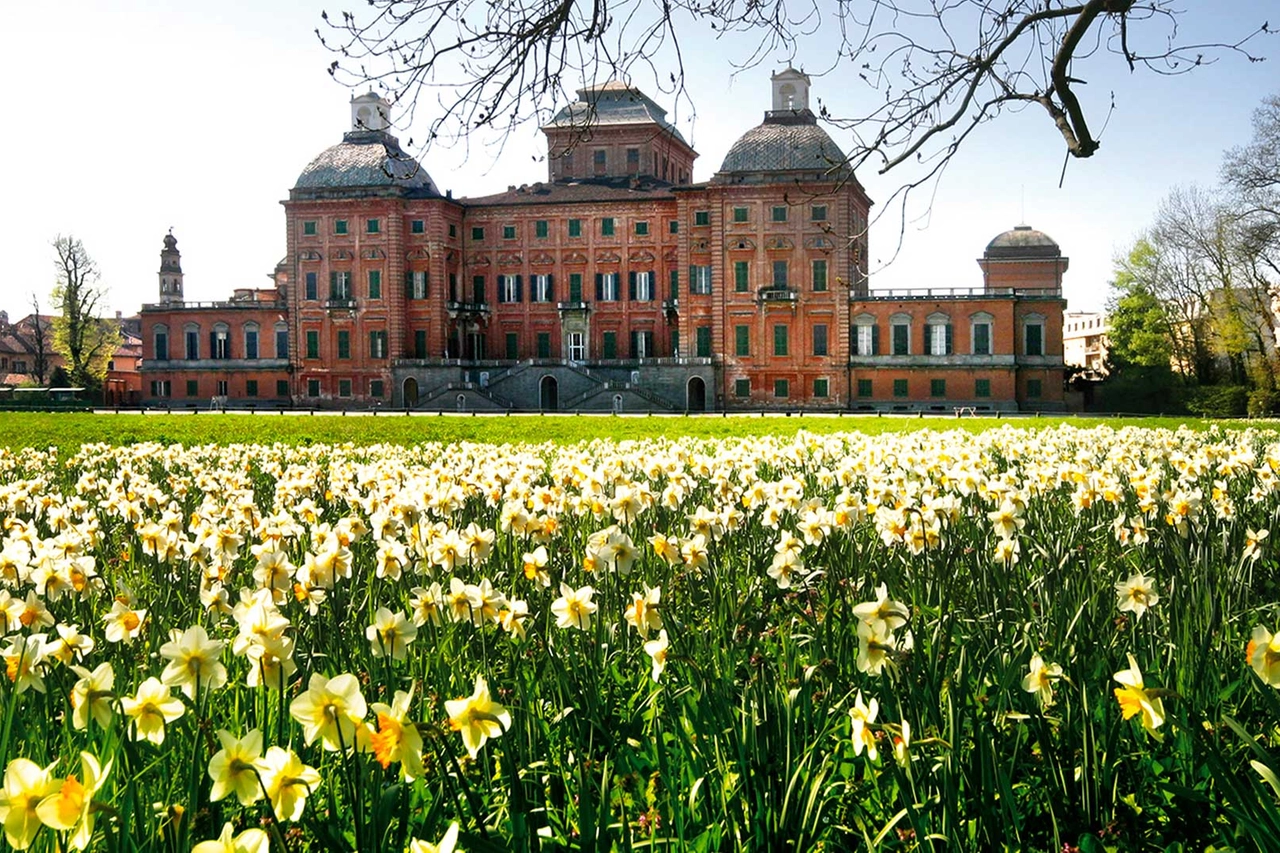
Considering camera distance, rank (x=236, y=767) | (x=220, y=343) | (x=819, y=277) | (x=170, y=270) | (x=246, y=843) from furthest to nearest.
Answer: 1. (x=170, y=270)
2. (x=220, y=343)
3. (x=819, y=277)
4. (x=236, y=767)
5. (x=246, y=843)

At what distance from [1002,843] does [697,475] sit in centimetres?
538

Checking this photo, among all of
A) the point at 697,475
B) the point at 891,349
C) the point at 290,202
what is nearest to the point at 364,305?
the point at 290,202

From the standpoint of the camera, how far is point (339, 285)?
56.5 meters

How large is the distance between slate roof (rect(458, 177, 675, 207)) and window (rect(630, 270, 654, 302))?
12.1ft

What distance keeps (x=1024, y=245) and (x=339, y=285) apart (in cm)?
4018

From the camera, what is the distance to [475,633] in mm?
3805

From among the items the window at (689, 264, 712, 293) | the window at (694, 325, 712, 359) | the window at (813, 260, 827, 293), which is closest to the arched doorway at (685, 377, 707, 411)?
the window at (694, 325, 712, 359)

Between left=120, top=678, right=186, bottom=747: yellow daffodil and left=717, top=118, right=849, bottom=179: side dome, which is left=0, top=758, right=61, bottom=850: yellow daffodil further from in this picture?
left=717, top=118, right=849, bottom=179: side dome

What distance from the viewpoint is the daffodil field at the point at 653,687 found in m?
2.21

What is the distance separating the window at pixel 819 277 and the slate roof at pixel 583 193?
7910 mm

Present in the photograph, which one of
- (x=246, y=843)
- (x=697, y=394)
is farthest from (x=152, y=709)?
(x=697, y=394)

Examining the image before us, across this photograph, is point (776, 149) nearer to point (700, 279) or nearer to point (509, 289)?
point (700, 279)

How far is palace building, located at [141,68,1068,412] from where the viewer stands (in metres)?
51.7

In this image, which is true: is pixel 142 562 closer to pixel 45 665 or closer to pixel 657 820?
pixel 45 665
